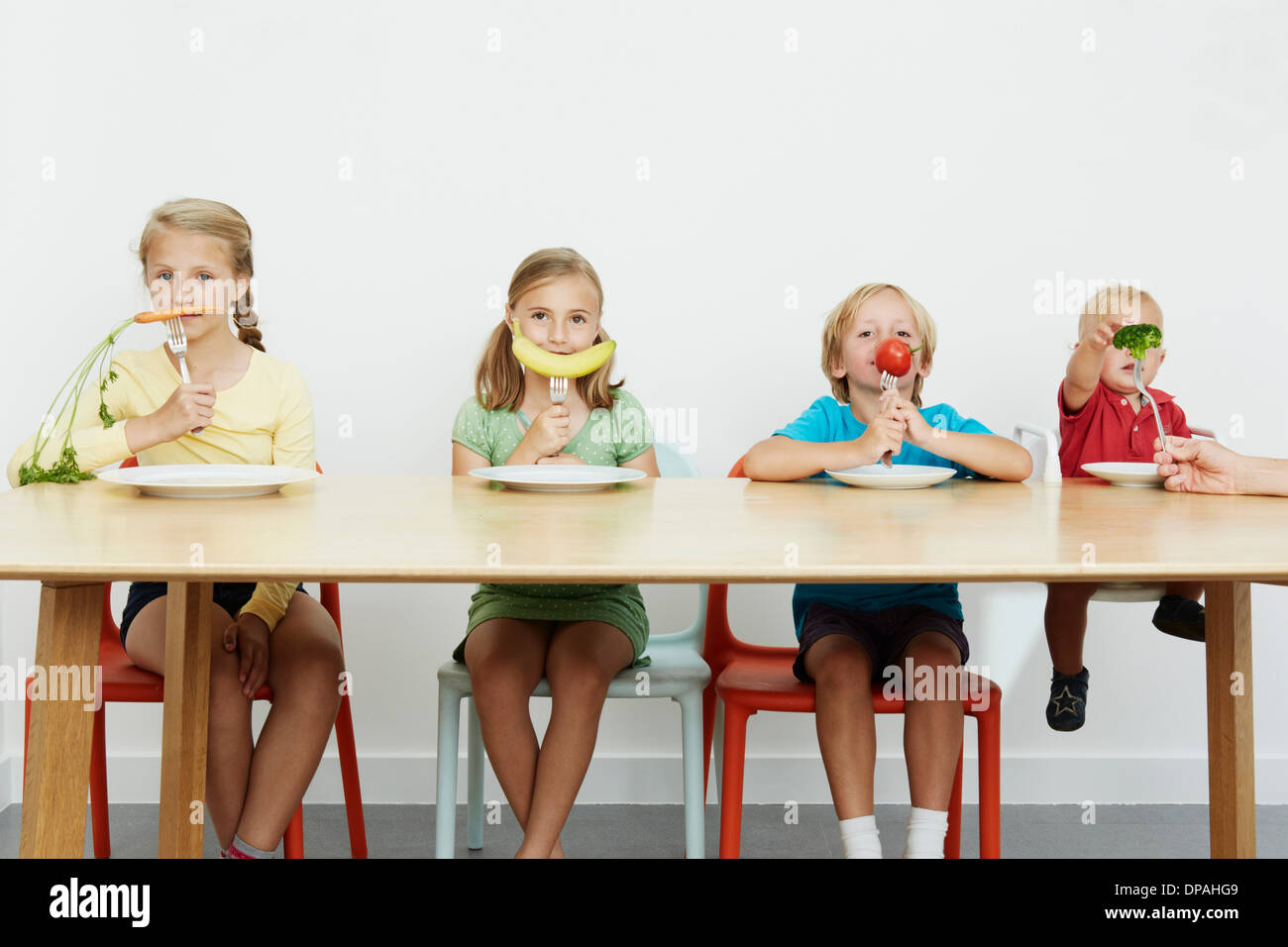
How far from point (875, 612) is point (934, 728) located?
0.27 metres

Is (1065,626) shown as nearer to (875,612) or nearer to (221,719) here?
(875,612)

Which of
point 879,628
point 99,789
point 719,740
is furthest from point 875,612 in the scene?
point 99,789

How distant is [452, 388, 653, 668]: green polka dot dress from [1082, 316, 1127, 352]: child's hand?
88 centimetres

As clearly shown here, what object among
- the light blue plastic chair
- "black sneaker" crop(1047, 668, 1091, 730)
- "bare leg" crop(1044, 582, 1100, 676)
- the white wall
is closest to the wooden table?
the light blue plastic chair

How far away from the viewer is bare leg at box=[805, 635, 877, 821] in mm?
1820

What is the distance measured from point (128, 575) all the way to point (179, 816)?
34.8 inches

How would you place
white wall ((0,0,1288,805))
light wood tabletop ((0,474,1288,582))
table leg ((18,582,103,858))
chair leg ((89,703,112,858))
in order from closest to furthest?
1. light wood tabletop ((0,474,1288,582))
2. table leg ((18,582,103,858))
3. chair leg ((89,703,112,858))
4. white wall ((0,0,1288,805))

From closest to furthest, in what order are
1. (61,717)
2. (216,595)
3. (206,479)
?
1. (61,717)
2. (206,479)
3. (216,595)

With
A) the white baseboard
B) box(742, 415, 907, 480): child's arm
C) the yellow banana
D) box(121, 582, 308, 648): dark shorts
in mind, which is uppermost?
the yellow banana

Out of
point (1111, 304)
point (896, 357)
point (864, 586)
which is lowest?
point (864, 586)

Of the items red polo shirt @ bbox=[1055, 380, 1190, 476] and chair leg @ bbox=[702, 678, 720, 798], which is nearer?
chair leg @ bbox=[702, 678, 720, 798]

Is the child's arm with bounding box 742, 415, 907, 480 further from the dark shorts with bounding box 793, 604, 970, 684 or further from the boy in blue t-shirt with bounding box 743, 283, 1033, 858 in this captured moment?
the dark shorts with bounding box 793, 604, 970, 684

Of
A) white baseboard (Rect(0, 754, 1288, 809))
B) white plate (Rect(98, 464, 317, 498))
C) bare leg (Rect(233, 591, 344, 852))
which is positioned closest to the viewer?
white plate (Rect(98, 464, 317, 498))

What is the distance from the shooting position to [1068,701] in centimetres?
278
